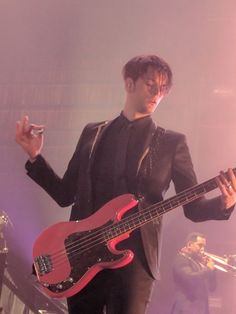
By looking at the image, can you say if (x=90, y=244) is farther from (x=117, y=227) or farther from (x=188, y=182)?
(x=188, y=182)

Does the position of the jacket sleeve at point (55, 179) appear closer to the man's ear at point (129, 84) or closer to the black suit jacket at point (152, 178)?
the black suit jacket at point (152, 178)

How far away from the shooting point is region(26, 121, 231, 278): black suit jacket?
6.88 feet

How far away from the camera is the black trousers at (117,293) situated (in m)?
1.97

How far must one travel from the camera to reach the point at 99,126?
244cm

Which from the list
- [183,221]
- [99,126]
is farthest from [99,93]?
[99,126]

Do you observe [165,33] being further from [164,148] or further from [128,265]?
[128,265]

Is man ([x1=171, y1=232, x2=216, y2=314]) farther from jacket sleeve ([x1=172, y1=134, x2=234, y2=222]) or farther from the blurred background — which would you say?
jacket sleeve ([x1=172, y1=134, x2=234, y2=222])

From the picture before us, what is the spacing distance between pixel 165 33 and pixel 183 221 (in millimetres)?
3032

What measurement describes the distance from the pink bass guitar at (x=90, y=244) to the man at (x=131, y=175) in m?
0.06

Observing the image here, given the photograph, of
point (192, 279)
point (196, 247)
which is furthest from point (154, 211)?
point (196, 247)

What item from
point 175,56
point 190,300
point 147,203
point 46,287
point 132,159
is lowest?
point 190,300

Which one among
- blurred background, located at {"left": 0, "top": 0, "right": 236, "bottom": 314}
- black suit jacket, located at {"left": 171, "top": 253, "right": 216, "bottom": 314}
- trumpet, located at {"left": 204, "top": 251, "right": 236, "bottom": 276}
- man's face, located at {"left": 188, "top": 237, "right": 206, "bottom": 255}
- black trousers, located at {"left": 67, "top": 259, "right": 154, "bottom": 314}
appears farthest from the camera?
blurred background, located at {"left": 0, "top": 0, "right": 236, "bottom": 314}

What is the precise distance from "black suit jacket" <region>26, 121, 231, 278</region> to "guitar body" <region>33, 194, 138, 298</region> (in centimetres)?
10

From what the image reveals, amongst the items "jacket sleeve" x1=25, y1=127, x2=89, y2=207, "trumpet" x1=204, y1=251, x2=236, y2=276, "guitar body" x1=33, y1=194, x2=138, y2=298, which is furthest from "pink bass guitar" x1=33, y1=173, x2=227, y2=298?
"trumpet" x1=204, y1=251, x2=236, y2=276
